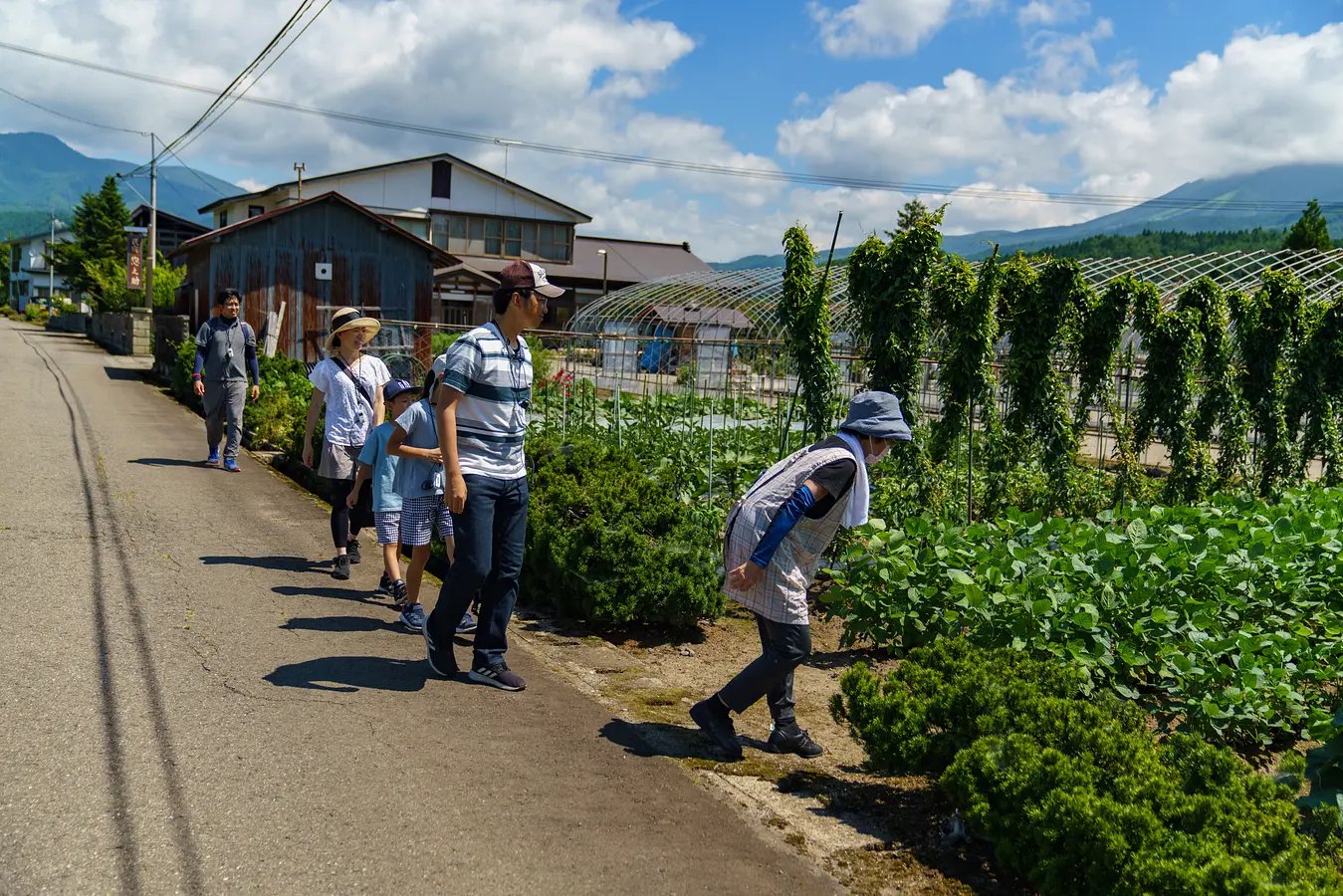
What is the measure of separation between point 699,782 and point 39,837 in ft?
7.57

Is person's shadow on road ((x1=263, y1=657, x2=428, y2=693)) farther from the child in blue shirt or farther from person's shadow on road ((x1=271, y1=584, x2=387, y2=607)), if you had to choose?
person's shadow on road ((x1=271, y1=584, x2=387, y2=607))

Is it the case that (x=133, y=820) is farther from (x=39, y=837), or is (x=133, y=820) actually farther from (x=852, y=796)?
(x=852, y=796)

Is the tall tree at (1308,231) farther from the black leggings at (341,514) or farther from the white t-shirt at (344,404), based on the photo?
the black leggings at (341,514)

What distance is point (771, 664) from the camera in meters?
4.44

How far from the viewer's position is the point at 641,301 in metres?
36.1

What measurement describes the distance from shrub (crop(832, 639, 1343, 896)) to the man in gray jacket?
27.7ft

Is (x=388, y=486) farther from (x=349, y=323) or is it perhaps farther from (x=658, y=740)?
(x=658, y=740)

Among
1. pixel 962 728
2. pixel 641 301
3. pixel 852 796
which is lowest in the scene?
pixel 852 796

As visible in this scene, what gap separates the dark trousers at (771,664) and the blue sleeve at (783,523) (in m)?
0.35

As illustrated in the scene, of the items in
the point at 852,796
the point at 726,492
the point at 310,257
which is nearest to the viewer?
the point at 852,796

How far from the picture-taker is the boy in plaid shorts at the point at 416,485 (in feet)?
19.6

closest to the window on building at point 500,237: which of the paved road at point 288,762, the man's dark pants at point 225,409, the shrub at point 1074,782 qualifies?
the man's dark pants at point 225,409

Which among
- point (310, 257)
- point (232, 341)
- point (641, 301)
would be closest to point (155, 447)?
point (232, 341)

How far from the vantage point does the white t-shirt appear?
7.24 m
